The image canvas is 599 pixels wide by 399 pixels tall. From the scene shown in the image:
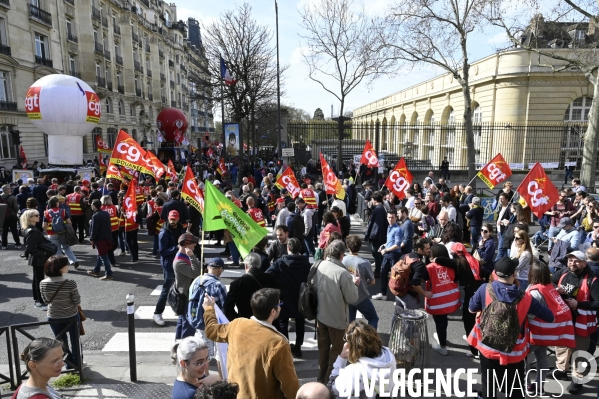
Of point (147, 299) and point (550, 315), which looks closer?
point (550, 315)

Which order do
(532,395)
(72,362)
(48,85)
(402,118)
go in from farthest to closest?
(402,118), (48,85), (72,362), (532,395)

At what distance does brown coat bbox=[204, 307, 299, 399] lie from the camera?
2770 millimetres

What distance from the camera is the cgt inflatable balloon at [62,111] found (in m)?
17.3

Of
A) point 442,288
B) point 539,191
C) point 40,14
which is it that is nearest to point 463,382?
point 442,288

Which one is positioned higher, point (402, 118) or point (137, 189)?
point (402, 118)

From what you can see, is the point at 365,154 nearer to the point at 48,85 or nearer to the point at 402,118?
Result: the point at 48,85

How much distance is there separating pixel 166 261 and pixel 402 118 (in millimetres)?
39779

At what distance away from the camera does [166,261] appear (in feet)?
20.7

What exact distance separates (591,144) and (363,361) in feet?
57.7

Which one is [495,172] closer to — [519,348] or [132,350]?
[519,348]

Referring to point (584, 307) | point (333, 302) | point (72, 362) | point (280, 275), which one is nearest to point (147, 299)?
point (72, 362)

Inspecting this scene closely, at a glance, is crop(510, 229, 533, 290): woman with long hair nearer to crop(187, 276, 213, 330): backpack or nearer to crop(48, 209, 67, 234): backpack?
crop(187, 276, 213, 330): backpack

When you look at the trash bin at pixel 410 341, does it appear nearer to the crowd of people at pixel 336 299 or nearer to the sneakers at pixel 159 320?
the crowd of people at pixel 336 299

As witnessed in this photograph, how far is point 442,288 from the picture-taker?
16.3 feet
